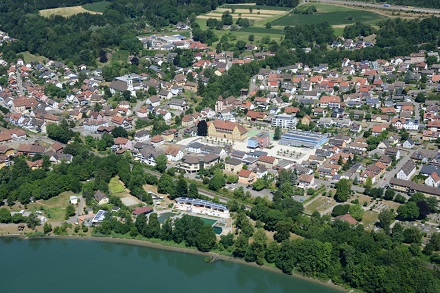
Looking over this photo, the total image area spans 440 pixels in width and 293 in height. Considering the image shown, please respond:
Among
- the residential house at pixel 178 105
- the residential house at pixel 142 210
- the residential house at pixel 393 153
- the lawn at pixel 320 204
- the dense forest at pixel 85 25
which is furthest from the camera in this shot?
the dense forest at pixel 85 25

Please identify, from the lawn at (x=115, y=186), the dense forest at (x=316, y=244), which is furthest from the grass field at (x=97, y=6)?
the dense forest at (x=316, y=244)

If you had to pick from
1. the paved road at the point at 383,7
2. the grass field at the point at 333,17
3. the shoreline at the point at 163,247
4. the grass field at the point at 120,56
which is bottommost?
the shoreline at the point at 163,247

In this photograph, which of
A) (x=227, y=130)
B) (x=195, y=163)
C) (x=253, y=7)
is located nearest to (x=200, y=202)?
(x=195, y=163)

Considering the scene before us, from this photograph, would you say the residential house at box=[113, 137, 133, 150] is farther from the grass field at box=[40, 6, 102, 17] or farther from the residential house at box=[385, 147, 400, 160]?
the grass field at box=[40, 6, 102, 17]

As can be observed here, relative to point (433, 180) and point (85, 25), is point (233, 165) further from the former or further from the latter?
point (85, 25)

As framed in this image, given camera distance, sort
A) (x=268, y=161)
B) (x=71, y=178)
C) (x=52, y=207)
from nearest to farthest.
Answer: (x=52, y=207)
(x=71, y=178)
(x=268, y=161)

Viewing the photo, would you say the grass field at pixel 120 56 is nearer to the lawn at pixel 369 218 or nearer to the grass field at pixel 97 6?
the grass field at pixel 97 6

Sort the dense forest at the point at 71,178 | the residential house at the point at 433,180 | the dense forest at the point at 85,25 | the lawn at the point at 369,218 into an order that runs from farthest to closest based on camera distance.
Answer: the dense forest at the point at 85,25 → the residential house at the point at 433,180 → the dense forest at the point at 71,178 → the lawn at the point at 369,218
